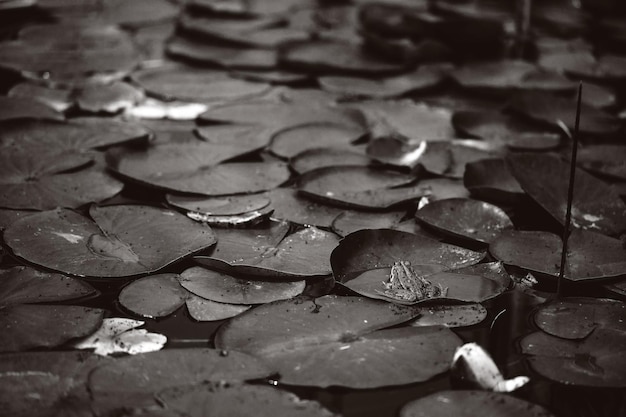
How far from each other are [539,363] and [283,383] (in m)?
0.38

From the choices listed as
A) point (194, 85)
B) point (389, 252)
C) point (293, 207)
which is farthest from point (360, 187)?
point (194, 85)

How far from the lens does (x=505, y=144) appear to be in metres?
1.95

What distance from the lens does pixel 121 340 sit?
46.3 inches

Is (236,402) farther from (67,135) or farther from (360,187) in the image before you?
(67,135)

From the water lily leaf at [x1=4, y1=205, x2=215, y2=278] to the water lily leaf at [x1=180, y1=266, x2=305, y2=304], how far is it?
0.06m

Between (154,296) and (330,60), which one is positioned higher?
(330,60)

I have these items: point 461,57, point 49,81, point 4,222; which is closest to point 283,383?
point 4,222

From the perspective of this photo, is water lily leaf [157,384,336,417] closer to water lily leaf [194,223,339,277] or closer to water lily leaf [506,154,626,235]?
water lily leaf [194,223,339,277]

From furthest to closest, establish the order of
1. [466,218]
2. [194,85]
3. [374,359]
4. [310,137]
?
[194,85] → [310,137] → [466,218] → [374,359]

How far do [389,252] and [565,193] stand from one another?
1.50 feet

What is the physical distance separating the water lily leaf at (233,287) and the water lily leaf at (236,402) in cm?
25

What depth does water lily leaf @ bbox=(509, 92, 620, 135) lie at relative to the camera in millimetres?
2041

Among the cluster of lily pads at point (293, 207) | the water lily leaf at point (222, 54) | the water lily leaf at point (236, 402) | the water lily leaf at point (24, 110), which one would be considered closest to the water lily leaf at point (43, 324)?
the cluster of lily pads at point (293, 207)

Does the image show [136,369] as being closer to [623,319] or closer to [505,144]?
[623,319]
